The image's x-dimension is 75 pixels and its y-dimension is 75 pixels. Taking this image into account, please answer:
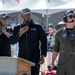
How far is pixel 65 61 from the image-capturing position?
4.28 meters

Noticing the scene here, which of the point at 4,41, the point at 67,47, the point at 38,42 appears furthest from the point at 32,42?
the point at 67,47

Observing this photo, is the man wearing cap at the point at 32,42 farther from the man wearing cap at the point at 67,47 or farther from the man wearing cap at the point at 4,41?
the man wearing cap at the point at 67,47


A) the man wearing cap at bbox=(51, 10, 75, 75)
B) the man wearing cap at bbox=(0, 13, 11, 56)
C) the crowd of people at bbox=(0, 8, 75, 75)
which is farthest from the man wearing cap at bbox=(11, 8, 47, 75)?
the man wearing cap at bbox=(51, 10, 75, 75)

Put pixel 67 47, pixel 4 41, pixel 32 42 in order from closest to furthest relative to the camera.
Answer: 1. pixel 67 47
2. pixel 32 42
3. pixel 4 41

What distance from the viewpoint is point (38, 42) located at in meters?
4.87

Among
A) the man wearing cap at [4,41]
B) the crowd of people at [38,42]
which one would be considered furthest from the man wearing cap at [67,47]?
the man wearing cap at [4,41]

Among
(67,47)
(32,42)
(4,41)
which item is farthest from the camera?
(4,41)

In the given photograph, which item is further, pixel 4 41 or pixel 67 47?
pixel 4 41

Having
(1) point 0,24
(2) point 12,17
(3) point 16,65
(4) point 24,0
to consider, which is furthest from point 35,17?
(3) point 16,65

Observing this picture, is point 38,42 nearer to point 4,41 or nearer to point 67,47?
point 4,41

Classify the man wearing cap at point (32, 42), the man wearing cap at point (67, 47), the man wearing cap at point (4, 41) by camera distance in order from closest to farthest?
the man wearing cap at point (67, 47), the man wearing cap at point (32, 42), the man wearing cap at point (4, 41)

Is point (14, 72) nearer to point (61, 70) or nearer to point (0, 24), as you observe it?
point (61, 70)

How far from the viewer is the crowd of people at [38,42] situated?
167 inches

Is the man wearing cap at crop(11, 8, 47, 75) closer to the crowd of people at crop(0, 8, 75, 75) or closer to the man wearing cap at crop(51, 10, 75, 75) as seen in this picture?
the crowd of people at crop(0, 8, 75, 75)
